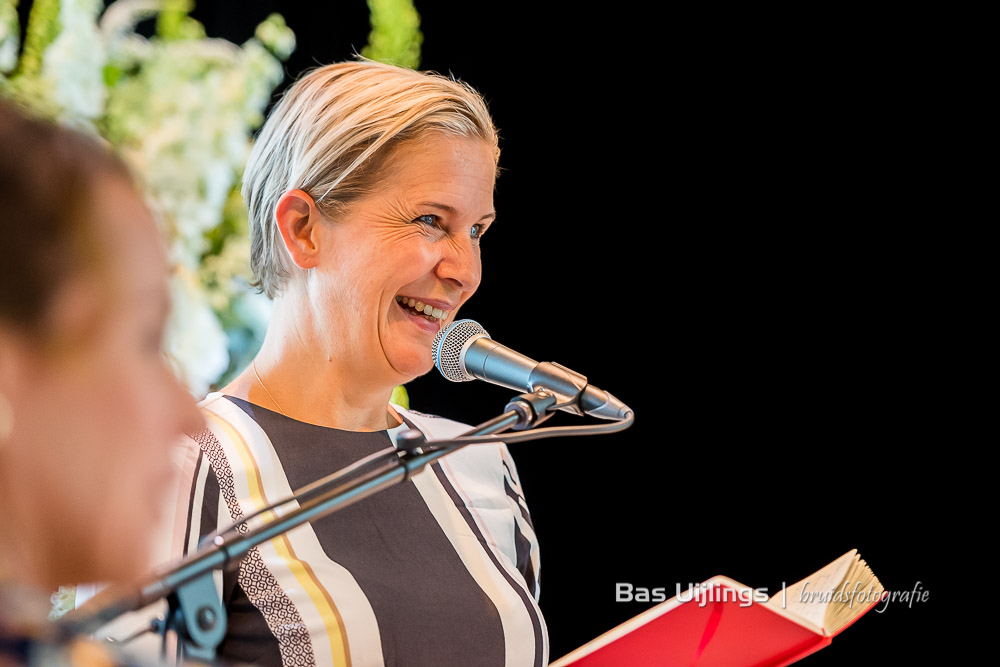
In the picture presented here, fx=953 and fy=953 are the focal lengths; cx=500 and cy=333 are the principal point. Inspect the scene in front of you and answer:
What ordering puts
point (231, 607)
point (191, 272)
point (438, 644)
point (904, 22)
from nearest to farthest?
point (231, 607) < point (438, 644) < point (191, 272) < point (904, 22)

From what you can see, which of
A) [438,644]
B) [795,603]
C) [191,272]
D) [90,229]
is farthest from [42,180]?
[191,272]

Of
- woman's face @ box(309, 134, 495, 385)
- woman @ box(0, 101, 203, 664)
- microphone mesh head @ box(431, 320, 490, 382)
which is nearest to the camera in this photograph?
woman @ box(0, 101, 203, 664)

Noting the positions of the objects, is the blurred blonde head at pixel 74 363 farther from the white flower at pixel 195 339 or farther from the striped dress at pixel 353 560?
the white flower at pixel 195 339

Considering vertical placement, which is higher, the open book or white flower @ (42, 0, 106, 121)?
white flower @ (42, 0, 106, 121)

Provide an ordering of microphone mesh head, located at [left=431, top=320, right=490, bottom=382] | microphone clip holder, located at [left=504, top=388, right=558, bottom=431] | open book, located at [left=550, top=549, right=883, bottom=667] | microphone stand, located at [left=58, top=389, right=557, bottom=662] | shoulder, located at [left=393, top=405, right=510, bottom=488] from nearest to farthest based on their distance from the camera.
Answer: microphone stand, located at [left=58, top=389, right=557, bottom=662], microphone clip holder, located at [left=504, top=388, right=558, bottom=431], open book, located at [left=550, top=549, right=883, bottom=667], microphone mesh head, located at [left=431, top=320, right=490, bottom=382], shoulder, located at [left=393, top=405, right=510, bottom=488]

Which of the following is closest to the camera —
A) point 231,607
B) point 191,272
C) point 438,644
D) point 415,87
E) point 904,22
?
point 231,607

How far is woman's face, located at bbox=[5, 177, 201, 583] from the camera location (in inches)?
19.2

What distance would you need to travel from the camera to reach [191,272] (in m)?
1.95

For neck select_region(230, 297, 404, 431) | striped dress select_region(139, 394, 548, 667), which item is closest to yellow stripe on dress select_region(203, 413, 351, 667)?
striped dress select_region(139, 394, 548, 667)

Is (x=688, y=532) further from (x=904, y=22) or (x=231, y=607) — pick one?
(x=231, y=607)

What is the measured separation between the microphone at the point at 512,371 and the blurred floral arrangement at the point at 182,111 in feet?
2.20

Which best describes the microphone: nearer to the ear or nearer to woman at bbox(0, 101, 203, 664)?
the ear

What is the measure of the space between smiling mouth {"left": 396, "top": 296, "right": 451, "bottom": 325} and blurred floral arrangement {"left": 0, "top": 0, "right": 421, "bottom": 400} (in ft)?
1.49

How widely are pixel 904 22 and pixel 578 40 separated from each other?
3.19ft
